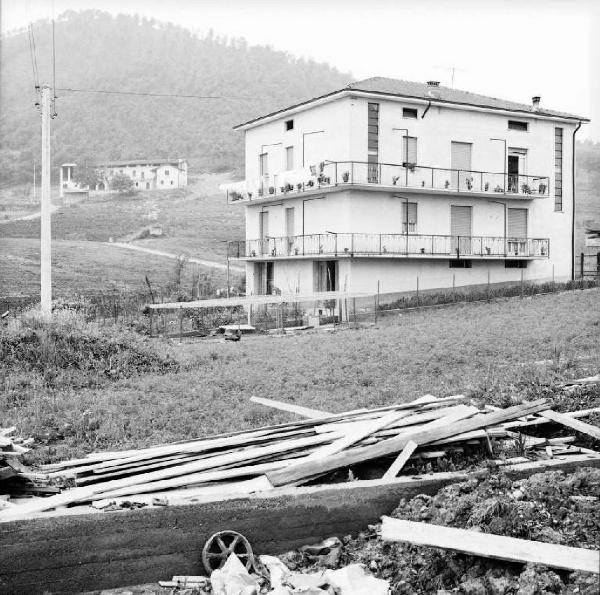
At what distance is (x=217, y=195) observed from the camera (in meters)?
111

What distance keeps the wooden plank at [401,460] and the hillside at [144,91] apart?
117m

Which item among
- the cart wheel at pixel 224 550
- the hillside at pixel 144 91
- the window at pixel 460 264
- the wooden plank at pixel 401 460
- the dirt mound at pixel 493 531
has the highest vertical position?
the hillside at pixel 144 91

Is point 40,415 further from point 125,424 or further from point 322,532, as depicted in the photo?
point 322,532

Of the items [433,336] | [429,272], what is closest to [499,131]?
[429,272]

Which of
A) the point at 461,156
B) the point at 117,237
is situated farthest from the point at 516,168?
the point at 117,237

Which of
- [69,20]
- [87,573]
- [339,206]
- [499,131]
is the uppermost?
[69,20]

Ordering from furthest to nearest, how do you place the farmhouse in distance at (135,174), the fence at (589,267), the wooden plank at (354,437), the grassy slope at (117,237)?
the farmhouse in distance at (135,174)
the grassy slope at (117,237)
the fence at (589,267)
the wooden plank at (354,437)

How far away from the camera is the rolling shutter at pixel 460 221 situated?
40.5 m

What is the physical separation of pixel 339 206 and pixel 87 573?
32011mm

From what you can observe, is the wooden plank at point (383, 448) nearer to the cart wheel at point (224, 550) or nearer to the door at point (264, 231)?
the cart wheel at point (224, 550)

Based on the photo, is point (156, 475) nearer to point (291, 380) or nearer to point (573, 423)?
point (573, 423)

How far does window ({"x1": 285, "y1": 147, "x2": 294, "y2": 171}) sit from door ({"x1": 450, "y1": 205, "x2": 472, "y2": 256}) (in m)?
8.63

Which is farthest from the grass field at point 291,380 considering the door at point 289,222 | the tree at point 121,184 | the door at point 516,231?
the tree at point 121,184

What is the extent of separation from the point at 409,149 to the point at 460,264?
666 centimetres
